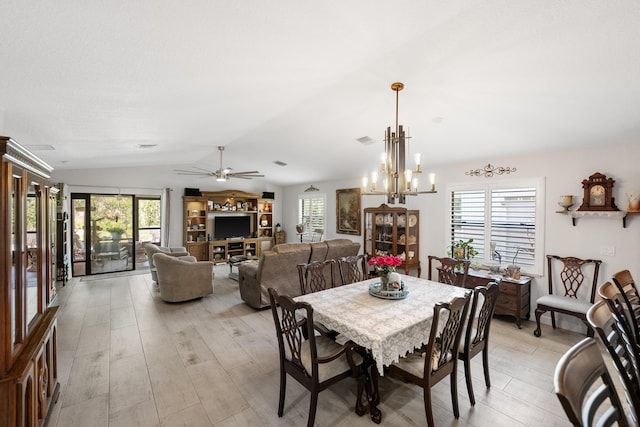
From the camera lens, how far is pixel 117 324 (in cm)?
403

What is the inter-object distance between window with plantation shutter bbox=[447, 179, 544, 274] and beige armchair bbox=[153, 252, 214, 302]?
14.2 ft

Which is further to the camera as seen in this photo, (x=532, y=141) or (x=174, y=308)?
(x=174, y=308)

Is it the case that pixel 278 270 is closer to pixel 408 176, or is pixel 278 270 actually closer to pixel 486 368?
pixel 408 176

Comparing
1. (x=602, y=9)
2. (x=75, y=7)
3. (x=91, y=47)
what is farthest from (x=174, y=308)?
(x=602, y=9)

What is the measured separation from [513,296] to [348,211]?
12.8ft

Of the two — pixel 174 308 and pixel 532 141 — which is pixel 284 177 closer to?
pixel 174 308

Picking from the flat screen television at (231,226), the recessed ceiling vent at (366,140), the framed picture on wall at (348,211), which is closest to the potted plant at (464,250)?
the recessed ceiling vent at (366,140)

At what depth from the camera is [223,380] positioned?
2742 millimetres

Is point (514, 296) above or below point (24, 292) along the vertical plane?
below

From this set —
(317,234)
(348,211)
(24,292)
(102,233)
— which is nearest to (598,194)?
(348,211)

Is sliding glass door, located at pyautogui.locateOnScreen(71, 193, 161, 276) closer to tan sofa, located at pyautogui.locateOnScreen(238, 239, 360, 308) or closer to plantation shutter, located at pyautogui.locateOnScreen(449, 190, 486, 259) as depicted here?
tan sofa, located at pyautogui.locateOnScreen(238, 239, 360, 308)

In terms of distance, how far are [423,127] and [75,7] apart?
344cm

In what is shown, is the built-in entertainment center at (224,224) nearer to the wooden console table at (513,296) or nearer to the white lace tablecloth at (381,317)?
the white lace tablecloth at (381,317)

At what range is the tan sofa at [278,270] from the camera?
441 cm
